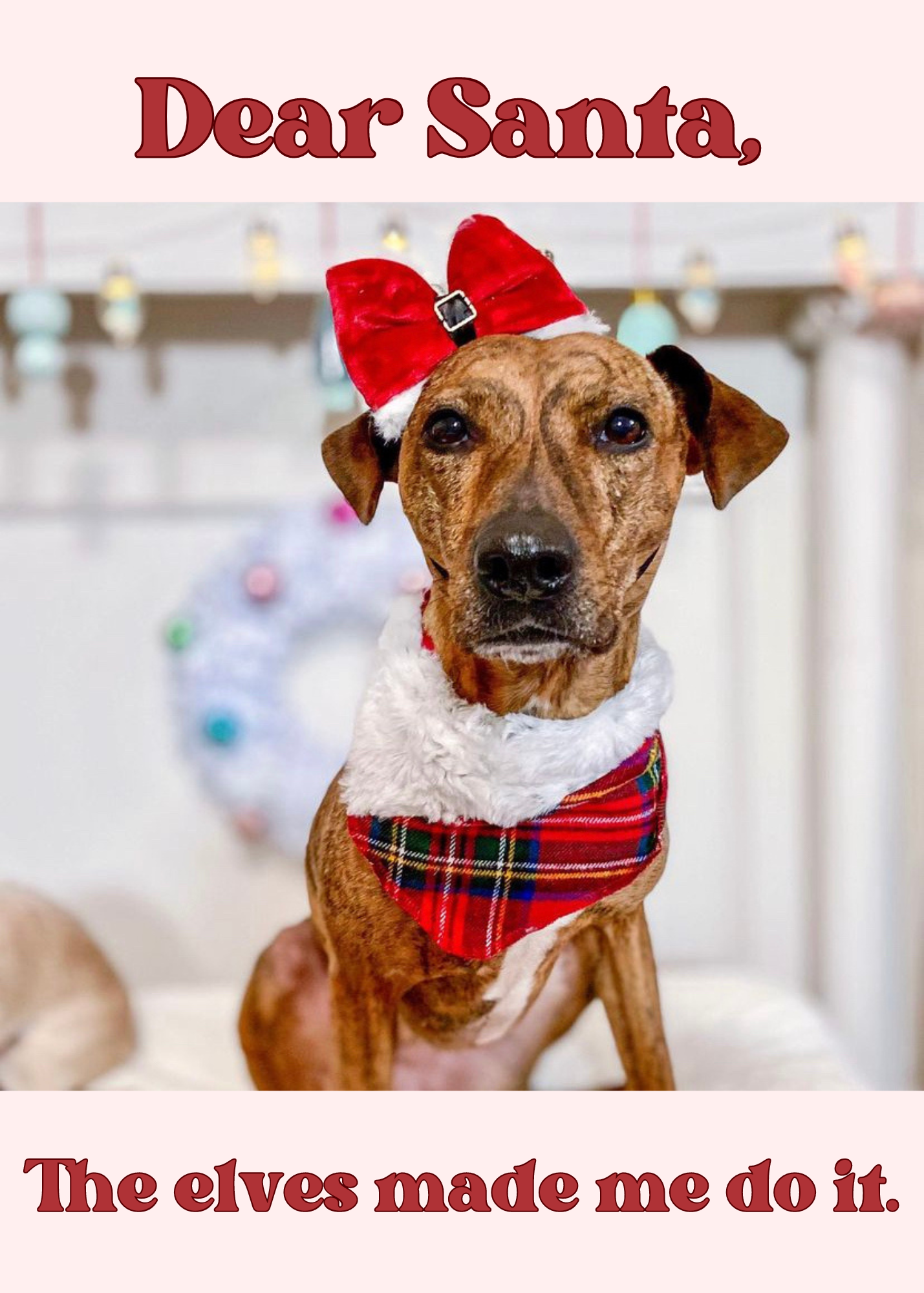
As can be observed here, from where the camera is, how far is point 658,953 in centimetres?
192

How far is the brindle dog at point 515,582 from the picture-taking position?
0.84 meters

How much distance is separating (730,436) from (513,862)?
0.38m

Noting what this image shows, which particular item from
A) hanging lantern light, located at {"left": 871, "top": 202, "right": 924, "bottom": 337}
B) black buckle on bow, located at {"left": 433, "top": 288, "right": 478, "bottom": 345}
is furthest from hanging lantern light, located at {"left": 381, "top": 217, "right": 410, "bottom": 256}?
hanging lantern light, located at {"left": 871, "top": 202, "right": 924, "bottom": 337}

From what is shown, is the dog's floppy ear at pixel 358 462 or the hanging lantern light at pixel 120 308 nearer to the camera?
the dog's floppy ear at pixel 358 462

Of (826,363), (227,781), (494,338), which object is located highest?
(826,363)

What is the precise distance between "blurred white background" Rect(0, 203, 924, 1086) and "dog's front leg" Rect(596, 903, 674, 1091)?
78 centimetres

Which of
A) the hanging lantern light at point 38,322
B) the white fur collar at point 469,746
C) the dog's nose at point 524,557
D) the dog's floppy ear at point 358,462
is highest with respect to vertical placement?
the hanging lantern light at point 38,322

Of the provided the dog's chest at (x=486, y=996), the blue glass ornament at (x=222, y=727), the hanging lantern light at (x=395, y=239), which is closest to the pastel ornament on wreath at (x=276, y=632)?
the blue glass ornament at (x=222, y=727)

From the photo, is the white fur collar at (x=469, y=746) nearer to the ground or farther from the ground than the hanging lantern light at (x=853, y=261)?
nearer to the ground

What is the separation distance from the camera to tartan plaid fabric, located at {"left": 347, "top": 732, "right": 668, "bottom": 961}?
0.93 metres

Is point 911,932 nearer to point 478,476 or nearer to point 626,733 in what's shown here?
point 626,733

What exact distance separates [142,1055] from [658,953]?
82 cm

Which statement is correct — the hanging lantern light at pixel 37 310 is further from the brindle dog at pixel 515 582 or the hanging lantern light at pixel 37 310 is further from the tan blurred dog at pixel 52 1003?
the brindle dog at pixel 515 582
